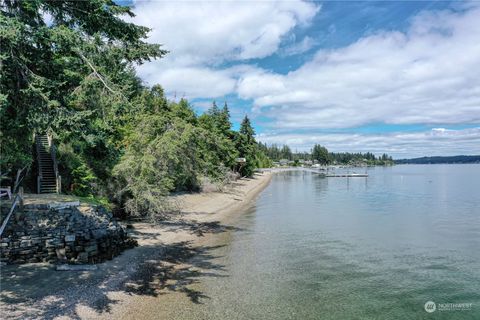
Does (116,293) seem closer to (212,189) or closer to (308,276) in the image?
(308,276)

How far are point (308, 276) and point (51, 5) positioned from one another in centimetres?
1400

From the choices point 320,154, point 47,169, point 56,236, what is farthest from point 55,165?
point 320,154

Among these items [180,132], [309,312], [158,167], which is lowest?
[309,312]

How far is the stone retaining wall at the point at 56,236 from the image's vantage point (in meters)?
13.9

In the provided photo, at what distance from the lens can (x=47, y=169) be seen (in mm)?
21781

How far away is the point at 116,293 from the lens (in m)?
12.3

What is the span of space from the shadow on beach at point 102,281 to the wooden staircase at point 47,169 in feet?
25.2

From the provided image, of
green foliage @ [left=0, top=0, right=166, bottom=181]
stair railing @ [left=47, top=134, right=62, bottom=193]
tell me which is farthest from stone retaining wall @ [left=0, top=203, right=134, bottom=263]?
stair railing @ [left=47, top=134, right=62, bottom=193]

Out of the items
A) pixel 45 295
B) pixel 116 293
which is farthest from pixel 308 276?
pixel 45 295
